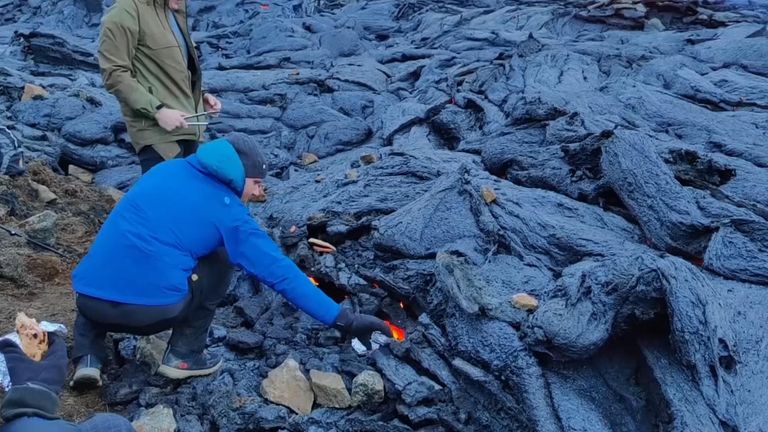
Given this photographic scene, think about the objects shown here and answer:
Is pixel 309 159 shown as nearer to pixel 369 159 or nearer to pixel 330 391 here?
pixel 369 159

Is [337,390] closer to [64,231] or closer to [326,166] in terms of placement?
[64,231]

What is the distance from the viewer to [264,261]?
4273 millimetres

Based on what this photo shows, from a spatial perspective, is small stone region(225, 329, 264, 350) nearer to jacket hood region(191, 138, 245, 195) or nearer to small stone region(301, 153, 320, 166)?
jacket hood region(191, 138, 245, 195)

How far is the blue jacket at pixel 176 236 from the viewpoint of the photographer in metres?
4.21

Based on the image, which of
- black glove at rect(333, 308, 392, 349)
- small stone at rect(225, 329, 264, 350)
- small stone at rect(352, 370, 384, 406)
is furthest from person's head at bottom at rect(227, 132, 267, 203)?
small stone at rect(352, 370, 384, 406)

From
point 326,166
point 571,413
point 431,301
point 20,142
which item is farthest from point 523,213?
point 20,142

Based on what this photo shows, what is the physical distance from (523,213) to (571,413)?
1887 millimetres

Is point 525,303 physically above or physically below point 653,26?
above

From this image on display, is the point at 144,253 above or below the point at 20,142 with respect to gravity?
above

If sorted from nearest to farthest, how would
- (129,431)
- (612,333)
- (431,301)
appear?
(129,431) → (612,333) → (431,301)

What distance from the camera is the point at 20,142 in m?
8.45

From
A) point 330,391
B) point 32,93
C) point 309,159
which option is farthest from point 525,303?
point 32,93

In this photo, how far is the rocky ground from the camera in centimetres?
431

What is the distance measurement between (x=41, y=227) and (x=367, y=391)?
11.6 ft
